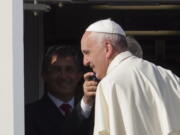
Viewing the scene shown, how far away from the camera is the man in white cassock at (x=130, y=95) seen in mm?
3113

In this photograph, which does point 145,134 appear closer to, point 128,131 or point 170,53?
point 128,131

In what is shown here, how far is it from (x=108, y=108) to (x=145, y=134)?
0.19 m

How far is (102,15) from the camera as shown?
576cm

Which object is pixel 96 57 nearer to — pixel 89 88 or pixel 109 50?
pixel 109 50

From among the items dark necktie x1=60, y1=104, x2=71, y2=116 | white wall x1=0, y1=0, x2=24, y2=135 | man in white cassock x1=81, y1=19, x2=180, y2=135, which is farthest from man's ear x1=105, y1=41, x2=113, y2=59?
dark necktie x1=60, y1=104, x2=71, y2=116

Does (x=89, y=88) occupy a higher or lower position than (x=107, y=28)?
lower

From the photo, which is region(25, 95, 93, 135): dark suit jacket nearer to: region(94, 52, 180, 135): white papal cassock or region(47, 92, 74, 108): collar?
region(47, 92, 74, 108): collar

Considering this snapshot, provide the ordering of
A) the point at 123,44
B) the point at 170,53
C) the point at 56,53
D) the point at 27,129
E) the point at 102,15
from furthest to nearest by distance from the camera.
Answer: the point at 170,53
the point at 102,15
the point at 56,53
the point at 27,129
the point at 123,44

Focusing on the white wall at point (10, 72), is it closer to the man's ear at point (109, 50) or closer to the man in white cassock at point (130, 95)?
the man in white cassock at point (130, 95)

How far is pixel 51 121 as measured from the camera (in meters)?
3.88

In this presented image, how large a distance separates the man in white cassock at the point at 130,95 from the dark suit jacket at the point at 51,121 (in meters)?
0.45

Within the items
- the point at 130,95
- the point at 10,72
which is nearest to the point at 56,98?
the point at 130,95

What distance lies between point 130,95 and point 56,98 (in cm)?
94

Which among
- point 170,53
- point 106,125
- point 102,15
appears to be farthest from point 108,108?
point 170,53
